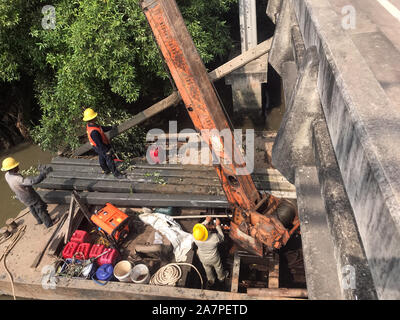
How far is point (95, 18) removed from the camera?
24.4ft

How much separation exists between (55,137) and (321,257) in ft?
28.5

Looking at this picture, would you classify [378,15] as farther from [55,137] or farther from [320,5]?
[55,137]

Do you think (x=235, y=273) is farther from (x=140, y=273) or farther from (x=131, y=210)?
(x=131, y=210)

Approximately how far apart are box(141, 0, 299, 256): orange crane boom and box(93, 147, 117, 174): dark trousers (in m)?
3.18

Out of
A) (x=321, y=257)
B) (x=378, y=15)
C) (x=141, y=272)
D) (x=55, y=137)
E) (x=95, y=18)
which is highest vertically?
(x=95, y=18)

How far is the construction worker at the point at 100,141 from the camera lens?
6.86 m

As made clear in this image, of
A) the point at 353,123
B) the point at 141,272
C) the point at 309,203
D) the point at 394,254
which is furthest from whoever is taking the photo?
the point at 141,272

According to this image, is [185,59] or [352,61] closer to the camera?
[352,61]

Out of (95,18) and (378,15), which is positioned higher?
(95,18)

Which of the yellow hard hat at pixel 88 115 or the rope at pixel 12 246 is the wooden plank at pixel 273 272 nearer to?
the yellow hard hat at pixel 88 115

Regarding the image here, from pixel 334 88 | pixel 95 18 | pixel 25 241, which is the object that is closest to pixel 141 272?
pixel 25 241

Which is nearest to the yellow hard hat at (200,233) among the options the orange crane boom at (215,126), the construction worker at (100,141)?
the orange crane boom at (215,126)

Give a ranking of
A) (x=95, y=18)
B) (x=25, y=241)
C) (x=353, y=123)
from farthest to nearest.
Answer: (x=95, y=18) → (x=25, y=241) → (x=353, y=123)

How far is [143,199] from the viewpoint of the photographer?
22.9 feet
